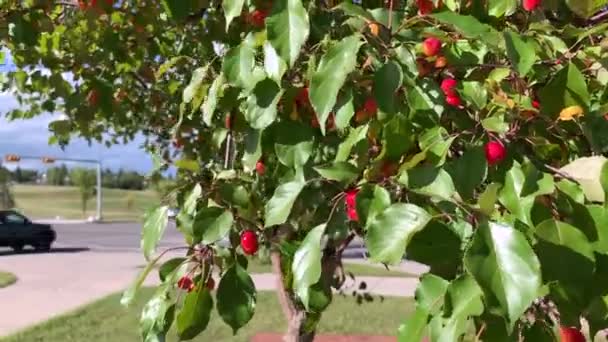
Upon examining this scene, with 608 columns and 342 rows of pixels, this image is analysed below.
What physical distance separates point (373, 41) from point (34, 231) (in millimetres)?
23507

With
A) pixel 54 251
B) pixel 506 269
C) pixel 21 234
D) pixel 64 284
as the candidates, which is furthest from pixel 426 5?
pixel 21 234

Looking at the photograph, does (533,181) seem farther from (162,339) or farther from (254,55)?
(162,339)

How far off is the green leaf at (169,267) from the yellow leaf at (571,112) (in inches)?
35.1

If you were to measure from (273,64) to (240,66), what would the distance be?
0.12 meters

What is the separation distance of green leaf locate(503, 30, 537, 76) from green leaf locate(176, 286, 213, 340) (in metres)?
0.82

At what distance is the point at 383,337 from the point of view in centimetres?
776

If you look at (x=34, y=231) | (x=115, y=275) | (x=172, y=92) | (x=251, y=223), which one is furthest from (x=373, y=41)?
(x=34, y=231)

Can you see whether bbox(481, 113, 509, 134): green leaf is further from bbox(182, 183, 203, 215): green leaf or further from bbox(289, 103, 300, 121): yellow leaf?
bbox(182, 183, 203, 215): green leaf

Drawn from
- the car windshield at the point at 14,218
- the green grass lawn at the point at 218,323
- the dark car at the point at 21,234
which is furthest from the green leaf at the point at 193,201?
the car windshield at the point at 14,218

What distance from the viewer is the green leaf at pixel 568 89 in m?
1.31

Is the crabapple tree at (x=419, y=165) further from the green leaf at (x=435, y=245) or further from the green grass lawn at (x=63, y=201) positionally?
the green grass lawn at (x=63, y=201)

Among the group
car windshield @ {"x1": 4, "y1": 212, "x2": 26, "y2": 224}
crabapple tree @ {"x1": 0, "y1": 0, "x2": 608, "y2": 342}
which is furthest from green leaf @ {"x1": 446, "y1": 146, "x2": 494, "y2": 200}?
car windshield @ {"x1": 4, "y1": 212, "x2": 26, "y2": 224}

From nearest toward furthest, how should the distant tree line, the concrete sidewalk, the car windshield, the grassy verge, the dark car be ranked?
the concrete sidewalk, the grassy verge, the dark car, the car windshield, the distant tree line

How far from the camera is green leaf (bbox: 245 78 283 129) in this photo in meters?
Result: 1.51
